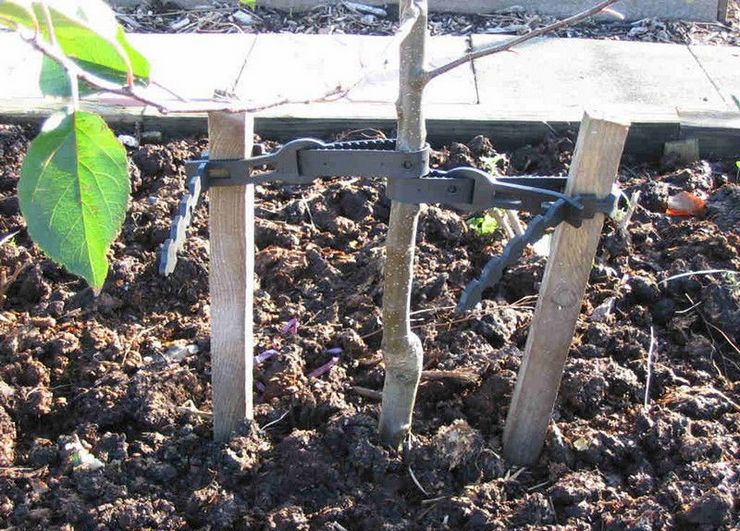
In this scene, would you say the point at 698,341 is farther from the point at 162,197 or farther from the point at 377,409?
the point at 162,197

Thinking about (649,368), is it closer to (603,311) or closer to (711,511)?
(603,311)

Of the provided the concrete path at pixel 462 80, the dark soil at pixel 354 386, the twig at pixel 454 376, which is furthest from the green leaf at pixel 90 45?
the concrete path at pixel 462 80

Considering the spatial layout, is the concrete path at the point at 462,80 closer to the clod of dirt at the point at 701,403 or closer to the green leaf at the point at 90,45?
the clod of dirt at the point at 701,403

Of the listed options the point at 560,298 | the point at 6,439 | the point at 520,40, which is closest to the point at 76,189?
the point at 520,40

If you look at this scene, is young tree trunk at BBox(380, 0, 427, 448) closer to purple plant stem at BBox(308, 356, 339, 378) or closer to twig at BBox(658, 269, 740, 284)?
purple plant stem at BBox(308, 356, 339, 378)

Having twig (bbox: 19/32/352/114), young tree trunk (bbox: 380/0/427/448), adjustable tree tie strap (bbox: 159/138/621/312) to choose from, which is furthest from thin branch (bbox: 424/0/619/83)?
twig (bbox: 19/32/352/114)

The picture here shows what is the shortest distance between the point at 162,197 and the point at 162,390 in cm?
97

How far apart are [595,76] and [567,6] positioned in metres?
1.46

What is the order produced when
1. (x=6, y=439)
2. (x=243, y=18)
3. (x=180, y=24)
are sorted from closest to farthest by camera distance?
(x=6, y=439) < (x=180, y=24) < (x=243, y=18)

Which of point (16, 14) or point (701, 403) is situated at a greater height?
point (16, 14)

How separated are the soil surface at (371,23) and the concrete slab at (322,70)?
36cm

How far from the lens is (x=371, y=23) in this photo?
507 centimetres

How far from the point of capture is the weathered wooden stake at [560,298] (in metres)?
1.54

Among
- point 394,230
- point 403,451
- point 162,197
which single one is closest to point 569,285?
point 394,230
